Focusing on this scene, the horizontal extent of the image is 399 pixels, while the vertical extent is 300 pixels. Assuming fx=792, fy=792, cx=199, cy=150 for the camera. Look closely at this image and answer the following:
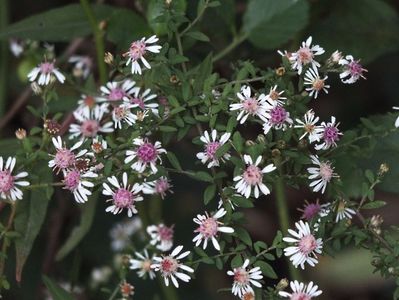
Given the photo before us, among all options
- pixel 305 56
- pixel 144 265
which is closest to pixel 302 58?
pixel 305 56

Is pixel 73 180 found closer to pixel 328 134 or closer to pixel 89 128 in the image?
pixel 89 128

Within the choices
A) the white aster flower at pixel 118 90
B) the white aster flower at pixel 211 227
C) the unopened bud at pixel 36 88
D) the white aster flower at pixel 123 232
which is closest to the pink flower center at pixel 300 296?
the white aster flower at pixel 211 227

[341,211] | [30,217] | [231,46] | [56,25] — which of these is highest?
[231,46]

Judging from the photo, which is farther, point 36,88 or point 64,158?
point 36,88

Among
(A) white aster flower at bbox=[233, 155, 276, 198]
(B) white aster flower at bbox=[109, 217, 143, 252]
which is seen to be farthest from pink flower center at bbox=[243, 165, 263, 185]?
(B) white aster flower at bbox=[109, 217, 143, 252]

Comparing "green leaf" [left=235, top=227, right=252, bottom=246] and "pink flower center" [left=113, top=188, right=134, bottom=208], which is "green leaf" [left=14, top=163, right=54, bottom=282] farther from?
"green leaf" [left=235, top=227, right=252, bottom=246]
